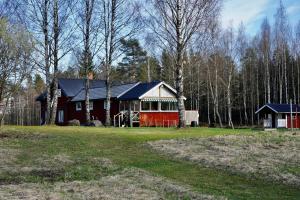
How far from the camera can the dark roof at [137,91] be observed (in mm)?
41975

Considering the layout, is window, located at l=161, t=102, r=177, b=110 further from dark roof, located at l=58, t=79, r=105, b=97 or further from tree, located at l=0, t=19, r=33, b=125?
tree, located at l=0, t=19, r=33, b=125

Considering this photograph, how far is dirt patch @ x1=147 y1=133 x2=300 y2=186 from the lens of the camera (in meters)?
13.2

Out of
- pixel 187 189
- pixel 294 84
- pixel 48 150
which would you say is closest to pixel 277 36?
pixel 294 84

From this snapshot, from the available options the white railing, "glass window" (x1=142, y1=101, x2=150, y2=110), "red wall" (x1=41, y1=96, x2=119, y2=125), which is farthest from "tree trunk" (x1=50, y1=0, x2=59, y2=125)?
"glass window" (x1=142, y1=101, x2=150, y2=110)

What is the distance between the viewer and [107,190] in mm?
10594

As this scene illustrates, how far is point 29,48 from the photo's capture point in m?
30.4

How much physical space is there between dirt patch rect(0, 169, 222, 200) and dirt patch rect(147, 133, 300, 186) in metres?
3.00

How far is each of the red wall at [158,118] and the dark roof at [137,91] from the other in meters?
1.80

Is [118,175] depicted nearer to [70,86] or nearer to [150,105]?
[150,105]

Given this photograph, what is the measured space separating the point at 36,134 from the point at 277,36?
4186 centimetres

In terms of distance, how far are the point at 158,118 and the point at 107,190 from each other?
32957 mm

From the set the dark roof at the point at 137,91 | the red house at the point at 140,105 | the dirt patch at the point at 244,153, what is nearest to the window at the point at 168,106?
the red house at the point at 140,105

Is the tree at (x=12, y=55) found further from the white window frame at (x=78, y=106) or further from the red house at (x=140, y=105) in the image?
the white window frame at (x=78, y=106)

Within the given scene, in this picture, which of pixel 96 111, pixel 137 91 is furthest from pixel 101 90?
pixel 137 91
